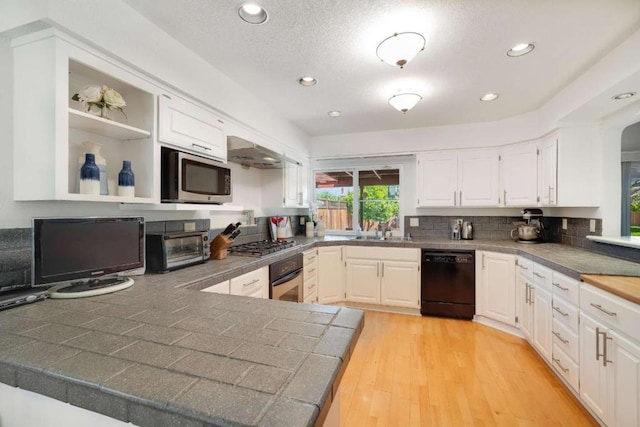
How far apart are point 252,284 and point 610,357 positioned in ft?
7.05

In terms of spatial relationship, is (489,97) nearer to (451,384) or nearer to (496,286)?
(496,286)

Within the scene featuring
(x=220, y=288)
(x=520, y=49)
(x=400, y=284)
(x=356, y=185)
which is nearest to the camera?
(x=220, y=288)

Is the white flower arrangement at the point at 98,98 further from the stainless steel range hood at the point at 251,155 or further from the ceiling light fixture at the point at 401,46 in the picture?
the ceiling light fixture at the point at 401,46

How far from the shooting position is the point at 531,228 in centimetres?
326

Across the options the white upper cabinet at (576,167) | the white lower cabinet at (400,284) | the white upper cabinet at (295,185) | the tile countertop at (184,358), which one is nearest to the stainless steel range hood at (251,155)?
the white upper cabinet at (295,185)

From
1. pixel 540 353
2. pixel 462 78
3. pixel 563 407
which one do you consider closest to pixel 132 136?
pixel 462 78

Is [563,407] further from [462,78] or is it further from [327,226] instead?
[327,226]

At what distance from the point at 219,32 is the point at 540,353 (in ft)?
11.2

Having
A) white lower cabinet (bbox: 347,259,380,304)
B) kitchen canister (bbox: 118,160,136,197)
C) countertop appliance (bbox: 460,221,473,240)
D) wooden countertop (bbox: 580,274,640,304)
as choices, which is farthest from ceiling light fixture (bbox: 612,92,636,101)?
kitchen canister (bbox: 118,160,136,197)

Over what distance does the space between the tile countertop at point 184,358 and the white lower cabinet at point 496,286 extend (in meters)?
2.61

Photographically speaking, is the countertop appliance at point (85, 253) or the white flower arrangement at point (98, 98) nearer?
the countertop appliance at point (85, 253)

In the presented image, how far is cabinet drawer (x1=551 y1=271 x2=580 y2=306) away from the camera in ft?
6.11

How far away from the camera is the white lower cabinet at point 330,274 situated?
3510mm

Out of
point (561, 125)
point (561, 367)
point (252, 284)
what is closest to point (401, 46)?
point (252, 284)
